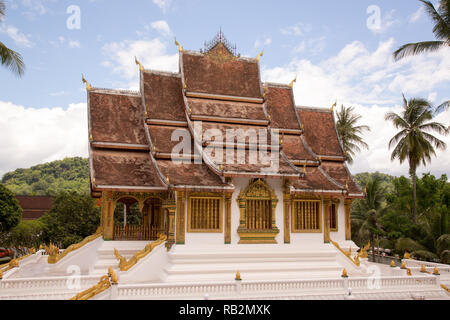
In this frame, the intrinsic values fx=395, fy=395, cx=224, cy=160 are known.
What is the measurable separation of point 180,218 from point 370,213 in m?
17.9

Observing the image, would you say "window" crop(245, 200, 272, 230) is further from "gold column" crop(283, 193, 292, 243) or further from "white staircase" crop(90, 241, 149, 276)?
"white staircase" crop(90, 241, 149, 276)

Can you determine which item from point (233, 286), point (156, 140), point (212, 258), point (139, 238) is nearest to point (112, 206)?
point (139, 238)

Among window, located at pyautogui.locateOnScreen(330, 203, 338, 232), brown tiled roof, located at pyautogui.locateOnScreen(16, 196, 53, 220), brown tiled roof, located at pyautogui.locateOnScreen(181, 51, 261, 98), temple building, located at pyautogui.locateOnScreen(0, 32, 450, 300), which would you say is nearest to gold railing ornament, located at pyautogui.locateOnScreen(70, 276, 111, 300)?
temple building, located at pyautogui.locateOnScreen(0, 32, 450, 300)

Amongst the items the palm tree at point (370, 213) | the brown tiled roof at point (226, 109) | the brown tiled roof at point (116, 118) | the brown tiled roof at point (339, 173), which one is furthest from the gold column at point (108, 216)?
the palm tree at point (370, 213)

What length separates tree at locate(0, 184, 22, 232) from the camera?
25.8 meters

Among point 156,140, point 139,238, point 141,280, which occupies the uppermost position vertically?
point 156,140

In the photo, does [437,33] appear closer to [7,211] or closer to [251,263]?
[251,263]

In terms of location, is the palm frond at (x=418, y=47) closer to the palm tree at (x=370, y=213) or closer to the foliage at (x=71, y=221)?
the palm tree at (x=370, y=213)

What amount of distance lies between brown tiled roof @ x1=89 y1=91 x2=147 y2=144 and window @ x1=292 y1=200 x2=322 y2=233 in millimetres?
6953

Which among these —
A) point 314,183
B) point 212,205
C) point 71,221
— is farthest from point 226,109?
point 71,221

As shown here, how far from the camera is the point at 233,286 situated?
38.5 ft

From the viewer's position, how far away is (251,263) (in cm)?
1394
